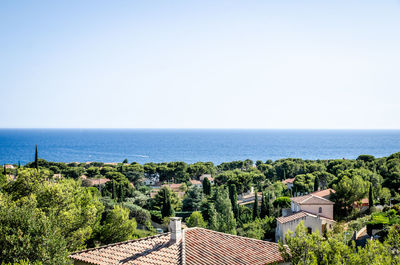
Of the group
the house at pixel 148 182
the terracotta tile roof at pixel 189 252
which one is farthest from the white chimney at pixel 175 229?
the house at pixel 148 182

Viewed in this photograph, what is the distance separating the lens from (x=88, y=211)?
16.7 meters

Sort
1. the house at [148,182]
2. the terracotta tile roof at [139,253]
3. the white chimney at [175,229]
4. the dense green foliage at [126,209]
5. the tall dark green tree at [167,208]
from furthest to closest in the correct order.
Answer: the house at [148,182], the tall dark green tree at [167,208], the white chimney at [175,229], the terracotta tile roof at [139,253], the dense green foliage at [126,209]

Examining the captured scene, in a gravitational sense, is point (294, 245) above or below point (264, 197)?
above

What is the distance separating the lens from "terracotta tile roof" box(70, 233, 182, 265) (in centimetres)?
1062

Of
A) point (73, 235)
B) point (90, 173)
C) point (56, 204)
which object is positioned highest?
point (56, 204)

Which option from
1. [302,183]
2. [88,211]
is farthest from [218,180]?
[88,211]

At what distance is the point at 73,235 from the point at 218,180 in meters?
44.1

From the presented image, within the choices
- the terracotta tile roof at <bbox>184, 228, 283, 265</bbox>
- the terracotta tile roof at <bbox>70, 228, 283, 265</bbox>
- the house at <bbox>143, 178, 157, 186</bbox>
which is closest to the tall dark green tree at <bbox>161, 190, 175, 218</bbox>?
the terracotta tile roof at <bbox>184, 228, 283, 265</bbox>

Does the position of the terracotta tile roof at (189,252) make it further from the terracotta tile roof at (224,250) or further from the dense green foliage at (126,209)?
the dense green foliage at (126,209)

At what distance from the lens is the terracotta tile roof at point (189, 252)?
10.6 meters

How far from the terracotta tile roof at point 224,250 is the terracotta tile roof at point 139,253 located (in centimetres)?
47

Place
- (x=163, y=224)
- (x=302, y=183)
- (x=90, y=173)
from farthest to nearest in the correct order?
(x=90, y=173), (x=302, y=183), (x=163, y=224)

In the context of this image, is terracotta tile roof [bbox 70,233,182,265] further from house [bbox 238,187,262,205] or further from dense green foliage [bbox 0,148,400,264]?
house [bbox 238,187,262,205]

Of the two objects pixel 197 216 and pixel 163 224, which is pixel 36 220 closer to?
pixel 197 216
